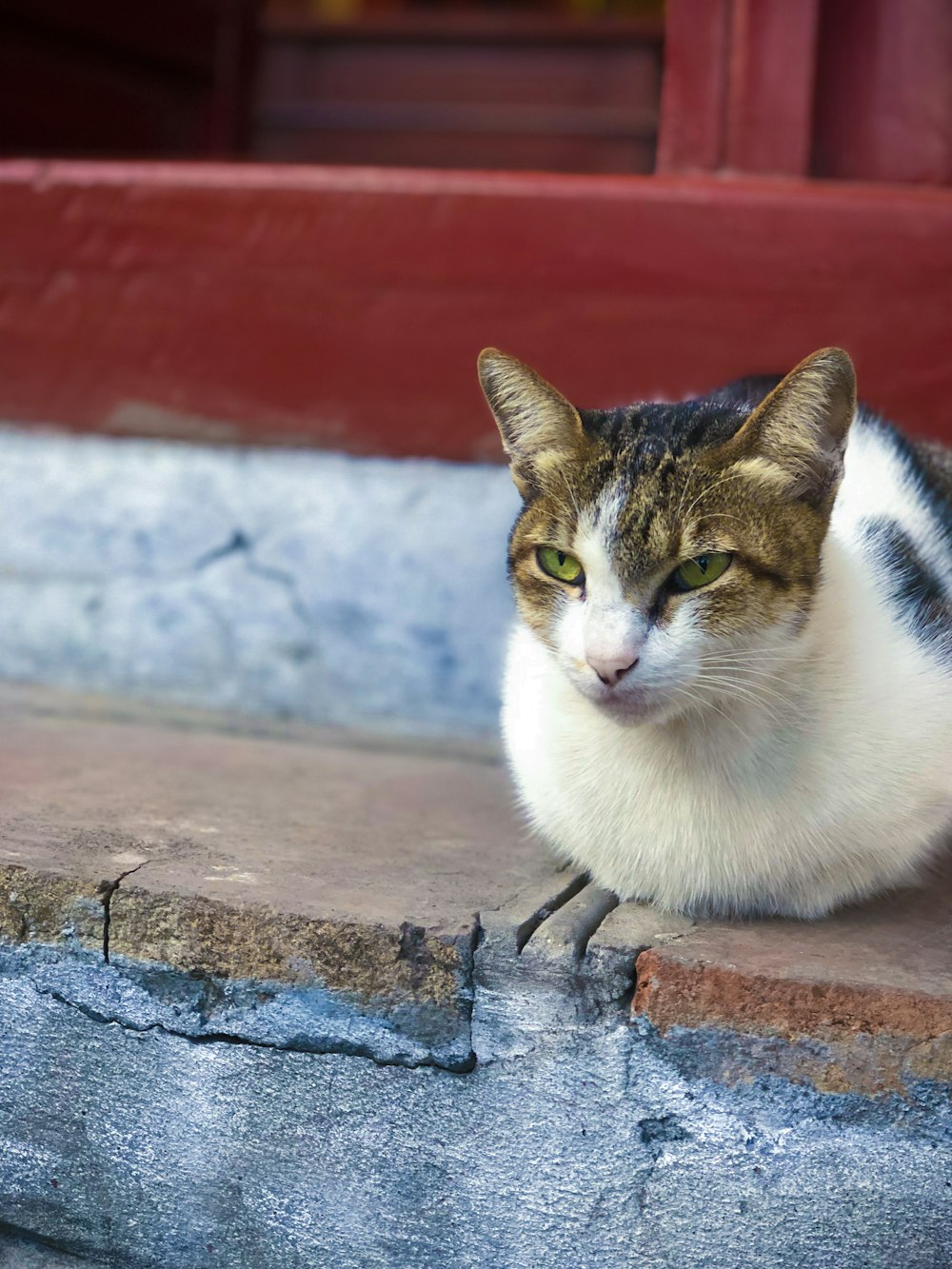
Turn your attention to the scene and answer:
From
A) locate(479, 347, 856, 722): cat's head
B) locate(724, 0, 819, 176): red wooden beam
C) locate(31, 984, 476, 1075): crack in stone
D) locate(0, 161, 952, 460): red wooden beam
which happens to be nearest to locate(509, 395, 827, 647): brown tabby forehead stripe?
locate(479, 347, 856, 722): cat's head

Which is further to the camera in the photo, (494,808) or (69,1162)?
(494,808)

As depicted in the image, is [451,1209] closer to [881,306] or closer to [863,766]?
[863,766]

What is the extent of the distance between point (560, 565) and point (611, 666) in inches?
8.1

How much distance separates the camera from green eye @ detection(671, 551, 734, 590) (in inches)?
56.6

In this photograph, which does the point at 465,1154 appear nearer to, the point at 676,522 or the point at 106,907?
the point at 106,907

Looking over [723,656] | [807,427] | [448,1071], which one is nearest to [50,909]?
[448,1071]

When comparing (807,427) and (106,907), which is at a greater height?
(807,427)

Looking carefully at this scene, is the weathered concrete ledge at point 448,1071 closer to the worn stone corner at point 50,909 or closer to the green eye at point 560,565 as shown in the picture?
the worn stone corner at point 50,909

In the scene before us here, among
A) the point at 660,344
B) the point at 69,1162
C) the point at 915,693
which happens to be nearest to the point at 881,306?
the point at 660,344

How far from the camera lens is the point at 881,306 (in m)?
2.45

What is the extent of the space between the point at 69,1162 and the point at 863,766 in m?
1.14

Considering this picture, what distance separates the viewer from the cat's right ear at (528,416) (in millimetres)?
1564

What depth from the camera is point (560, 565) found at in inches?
60.1

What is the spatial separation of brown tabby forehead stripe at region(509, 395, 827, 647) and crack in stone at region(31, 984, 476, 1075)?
541 millimetres
